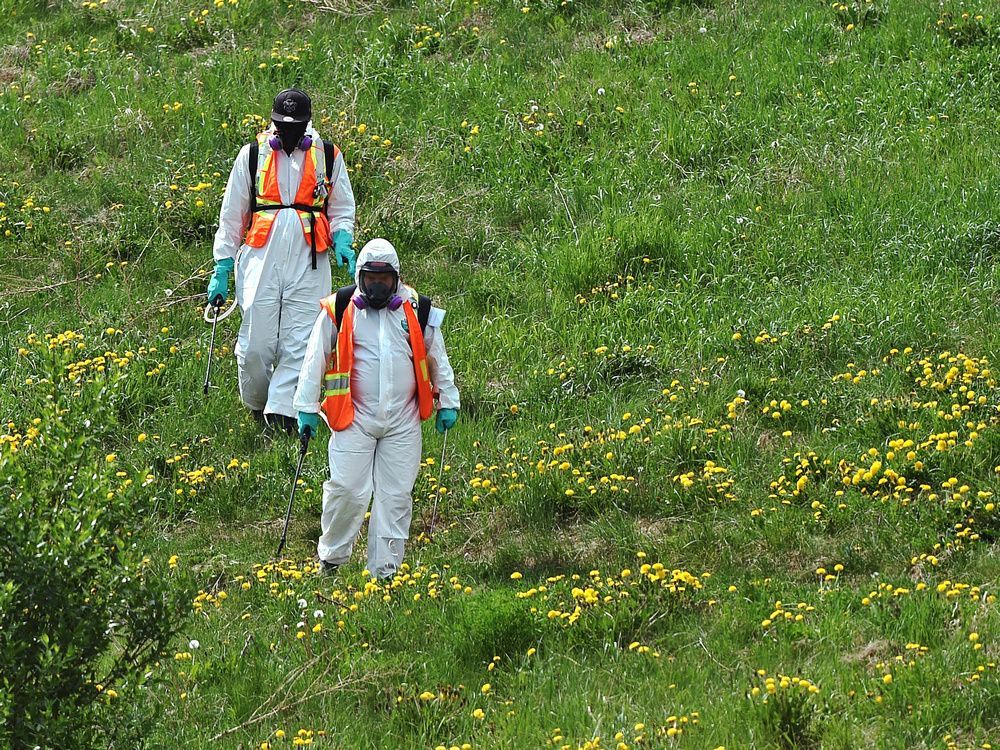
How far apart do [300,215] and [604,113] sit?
392 cm

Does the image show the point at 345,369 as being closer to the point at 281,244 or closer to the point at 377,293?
the point at 377,293

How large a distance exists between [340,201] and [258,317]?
2.99ft

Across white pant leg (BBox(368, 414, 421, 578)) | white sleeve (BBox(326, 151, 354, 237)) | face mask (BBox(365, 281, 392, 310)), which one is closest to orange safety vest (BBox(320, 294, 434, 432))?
face mask (BBox(365, 281, 392, 310))

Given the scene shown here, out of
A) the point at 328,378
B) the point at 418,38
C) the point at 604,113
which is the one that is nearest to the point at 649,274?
the point at 604,113

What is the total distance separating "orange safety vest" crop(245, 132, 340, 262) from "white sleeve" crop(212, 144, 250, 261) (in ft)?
0.22

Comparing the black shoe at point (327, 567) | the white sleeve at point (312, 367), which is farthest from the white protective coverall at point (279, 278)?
the white sleeve at point (312, 367)

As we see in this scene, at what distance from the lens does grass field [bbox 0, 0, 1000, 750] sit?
6.74 meters

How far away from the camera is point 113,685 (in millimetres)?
6801

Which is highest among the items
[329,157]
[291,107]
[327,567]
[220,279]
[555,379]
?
[291,107]

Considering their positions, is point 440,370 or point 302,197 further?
point 302,197

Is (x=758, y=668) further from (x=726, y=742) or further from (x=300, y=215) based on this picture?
(x=300, y=215)

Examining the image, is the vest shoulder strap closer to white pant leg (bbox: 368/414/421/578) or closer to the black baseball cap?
the black baseball cap

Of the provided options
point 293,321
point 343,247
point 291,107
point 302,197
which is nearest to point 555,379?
point 343,247

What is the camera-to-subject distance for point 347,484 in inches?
335
